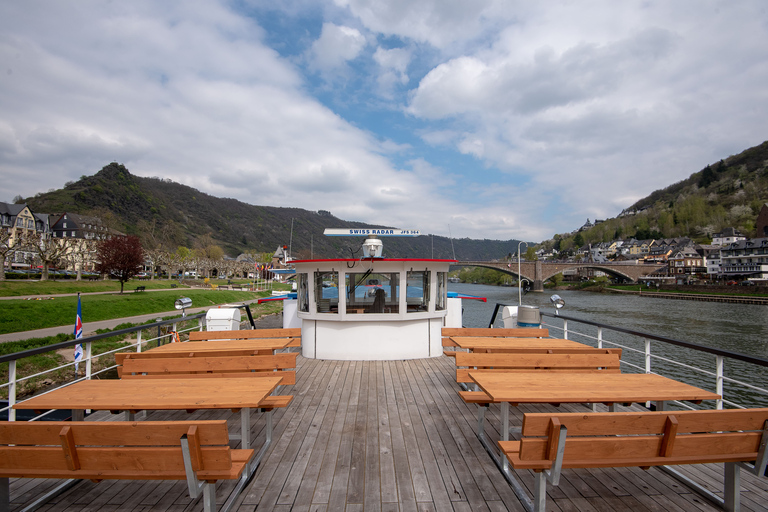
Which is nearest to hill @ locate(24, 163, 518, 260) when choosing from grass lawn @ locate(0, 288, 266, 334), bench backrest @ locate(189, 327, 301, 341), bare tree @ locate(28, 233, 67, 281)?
bare tree @ locate(28, 233, 67, 281)

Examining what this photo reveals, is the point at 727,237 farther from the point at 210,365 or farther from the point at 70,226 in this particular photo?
the point at 70,226

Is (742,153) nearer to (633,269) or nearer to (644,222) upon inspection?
(644,222)

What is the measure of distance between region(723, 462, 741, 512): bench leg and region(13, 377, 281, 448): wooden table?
330cm

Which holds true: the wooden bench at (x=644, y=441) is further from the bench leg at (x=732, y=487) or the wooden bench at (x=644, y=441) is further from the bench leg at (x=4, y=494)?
the bench leg at (x=4, y=494)

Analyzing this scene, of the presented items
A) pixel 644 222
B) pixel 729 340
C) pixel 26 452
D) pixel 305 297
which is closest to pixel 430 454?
pixel 26 452

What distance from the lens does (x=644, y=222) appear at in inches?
4892

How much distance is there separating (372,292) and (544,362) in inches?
141

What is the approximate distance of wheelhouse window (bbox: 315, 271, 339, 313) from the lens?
23.6 feet

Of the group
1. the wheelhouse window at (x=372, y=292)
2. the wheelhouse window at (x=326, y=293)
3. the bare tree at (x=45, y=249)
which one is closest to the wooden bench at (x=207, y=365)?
the wheelhouse window at (x=372, y=292)

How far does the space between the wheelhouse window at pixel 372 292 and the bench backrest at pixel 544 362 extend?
116 inches

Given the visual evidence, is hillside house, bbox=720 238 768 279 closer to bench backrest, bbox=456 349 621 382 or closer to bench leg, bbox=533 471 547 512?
bench backrest, bbox=456 349 621 382

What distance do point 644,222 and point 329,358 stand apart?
147247 millimetres

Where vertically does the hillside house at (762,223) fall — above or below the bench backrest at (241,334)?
above

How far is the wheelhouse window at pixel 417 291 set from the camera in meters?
7.07
